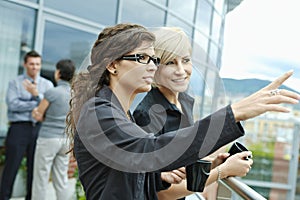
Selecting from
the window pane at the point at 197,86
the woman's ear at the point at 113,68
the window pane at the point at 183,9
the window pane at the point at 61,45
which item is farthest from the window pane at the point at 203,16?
the woman's ear at the point at 113,68

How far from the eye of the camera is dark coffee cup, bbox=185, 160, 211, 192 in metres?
0.94

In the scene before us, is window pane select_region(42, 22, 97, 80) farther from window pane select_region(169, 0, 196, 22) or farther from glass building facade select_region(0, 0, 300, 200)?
window pane select_region(169, 0, 196, 22)

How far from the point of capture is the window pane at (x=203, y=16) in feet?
16.3

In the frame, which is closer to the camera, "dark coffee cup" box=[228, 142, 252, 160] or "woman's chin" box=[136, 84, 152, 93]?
"woman's chin" box=[136, 84, 152, 93]

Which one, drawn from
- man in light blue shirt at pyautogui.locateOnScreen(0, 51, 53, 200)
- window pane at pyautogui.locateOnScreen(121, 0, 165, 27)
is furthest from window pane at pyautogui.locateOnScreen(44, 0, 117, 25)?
man in light blue shirt at pyautogui.locateOnScreen(0, 51, 53, 200)

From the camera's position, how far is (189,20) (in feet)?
19.0

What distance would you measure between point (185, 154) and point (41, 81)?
3.09m

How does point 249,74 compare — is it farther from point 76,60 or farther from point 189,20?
point 189,20

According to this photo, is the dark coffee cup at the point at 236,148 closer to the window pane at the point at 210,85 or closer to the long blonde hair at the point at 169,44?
the window pane at the point at 210,85

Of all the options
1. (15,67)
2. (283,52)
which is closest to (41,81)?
(15,67)

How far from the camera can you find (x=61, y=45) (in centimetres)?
443

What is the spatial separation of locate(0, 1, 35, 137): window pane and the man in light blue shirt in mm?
555

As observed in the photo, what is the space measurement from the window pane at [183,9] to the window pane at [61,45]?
1.50 m

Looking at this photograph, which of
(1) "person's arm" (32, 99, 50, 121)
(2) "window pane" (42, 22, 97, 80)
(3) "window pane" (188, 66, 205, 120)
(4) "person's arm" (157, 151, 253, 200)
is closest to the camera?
(4) "person's arm" (157, 151, 253, 200)
